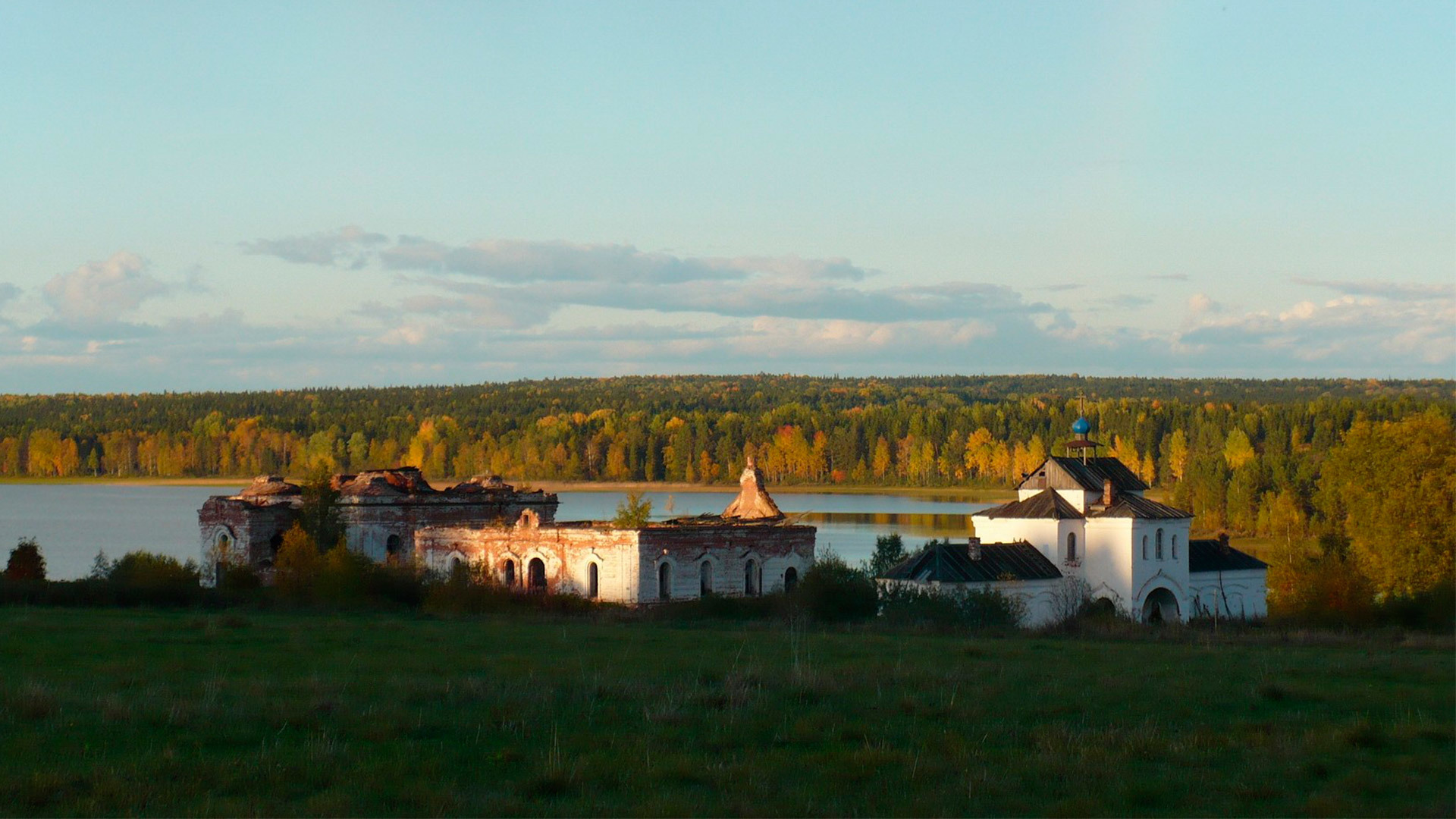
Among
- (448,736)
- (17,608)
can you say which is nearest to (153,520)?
(17,608)

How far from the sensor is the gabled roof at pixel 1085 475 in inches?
1673

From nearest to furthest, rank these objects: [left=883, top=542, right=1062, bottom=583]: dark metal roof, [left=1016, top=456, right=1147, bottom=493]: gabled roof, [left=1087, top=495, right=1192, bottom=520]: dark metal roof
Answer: [left=883, top=542, right=1062, bottom=583]: dark metal roof < [left=1087, top=495, right=1192, bottom=520]: dark metal roof < [left=1016, top=456, right=1147, bottom=493]: gabled roof

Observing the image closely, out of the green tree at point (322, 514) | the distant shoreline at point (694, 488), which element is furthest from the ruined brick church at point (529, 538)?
the distant shoreline at point (694, 488)

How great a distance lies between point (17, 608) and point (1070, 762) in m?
23.4

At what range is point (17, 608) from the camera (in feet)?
93.4

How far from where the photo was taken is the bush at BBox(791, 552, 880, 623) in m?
29.8

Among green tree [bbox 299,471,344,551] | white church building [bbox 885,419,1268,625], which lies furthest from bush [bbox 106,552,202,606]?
white church building [bbox 885,419,1268,625]

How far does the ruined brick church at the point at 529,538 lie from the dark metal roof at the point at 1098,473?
29.0 ft

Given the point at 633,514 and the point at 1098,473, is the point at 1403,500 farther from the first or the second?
the point at 633,514

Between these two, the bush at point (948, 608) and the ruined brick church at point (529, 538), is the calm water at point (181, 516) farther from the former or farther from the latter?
the bush at point (948, 608)

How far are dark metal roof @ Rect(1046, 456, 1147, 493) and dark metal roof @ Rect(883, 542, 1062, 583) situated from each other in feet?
12.3

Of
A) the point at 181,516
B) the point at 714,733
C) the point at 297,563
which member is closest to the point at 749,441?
the point at 181,516

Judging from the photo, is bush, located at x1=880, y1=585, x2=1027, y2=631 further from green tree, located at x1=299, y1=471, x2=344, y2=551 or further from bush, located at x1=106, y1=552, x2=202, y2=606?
green tree, located at x1=299, y1=471, x2=344, y2=551

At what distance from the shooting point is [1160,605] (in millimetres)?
40688
